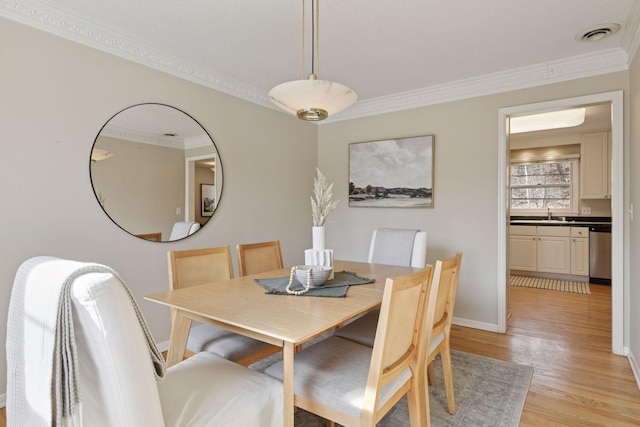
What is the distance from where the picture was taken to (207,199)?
3.15 meters

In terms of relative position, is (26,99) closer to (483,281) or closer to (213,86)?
(213,86)

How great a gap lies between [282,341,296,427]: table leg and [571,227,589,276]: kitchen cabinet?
5.71m

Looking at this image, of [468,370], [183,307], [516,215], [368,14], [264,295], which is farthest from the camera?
[516,215]

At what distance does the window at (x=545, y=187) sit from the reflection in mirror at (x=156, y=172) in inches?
218

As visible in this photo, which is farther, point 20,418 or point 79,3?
point 79,3

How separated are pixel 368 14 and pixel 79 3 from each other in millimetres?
1767

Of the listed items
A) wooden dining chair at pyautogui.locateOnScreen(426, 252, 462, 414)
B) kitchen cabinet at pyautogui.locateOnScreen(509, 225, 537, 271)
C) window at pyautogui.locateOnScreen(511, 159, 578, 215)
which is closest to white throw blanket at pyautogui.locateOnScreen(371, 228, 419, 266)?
wooden dining chair at pyautogui.locateOnScreen(426, 252, 462, 414)

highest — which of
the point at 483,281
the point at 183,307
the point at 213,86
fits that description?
the point at 213,86

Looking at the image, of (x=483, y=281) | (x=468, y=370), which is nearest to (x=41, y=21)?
(x=468, y=370)

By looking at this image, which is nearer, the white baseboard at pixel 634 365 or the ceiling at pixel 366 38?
the ceiling at pixel 366 38

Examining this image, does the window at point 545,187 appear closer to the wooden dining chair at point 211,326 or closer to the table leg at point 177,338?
the wooden dining chair at point 211,326

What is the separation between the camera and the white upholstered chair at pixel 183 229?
2.92m

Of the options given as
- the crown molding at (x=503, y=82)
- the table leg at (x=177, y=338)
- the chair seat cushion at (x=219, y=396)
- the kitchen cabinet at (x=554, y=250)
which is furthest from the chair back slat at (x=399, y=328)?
the kitchen cabinet at (x=554, y=250)

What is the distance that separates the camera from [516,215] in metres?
6.31
